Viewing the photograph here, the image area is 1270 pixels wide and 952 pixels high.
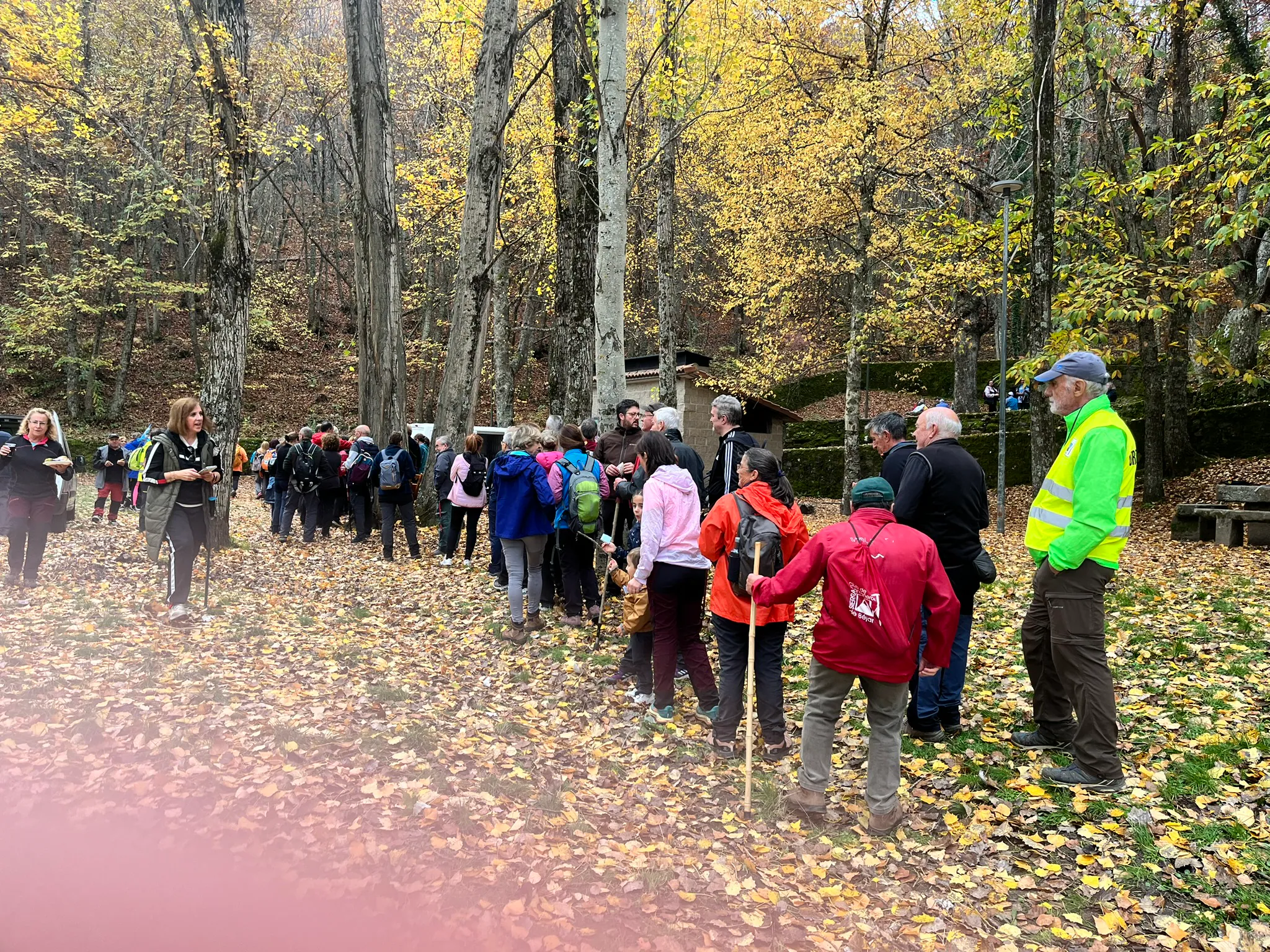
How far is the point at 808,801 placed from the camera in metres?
3.99

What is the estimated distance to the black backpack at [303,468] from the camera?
39.3 feet

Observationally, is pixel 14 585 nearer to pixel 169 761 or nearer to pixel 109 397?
pixel 169 761

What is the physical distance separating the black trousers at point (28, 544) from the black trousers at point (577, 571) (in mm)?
5513

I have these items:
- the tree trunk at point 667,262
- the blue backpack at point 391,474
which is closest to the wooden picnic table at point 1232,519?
the tree trunk at point 667,262

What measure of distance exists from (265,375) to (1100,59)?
1221 inches

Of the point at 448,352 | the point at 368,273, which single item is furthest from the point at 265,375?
the point at 448,352

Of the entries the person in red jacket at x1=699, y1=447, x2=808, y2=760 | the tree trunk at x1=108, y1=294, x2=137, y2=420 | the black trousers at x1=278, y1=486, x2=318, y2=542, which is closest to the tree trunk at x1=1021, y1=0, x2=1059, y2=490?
the person in red jacket at x1=699, y1=447, x2=808, y2=760

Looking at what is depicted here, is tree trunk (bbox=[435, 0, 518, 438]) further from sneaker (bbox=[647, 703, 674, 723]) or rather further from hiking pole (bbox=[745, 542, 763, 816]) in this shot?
hiking pole (bbox=[745, 542, 763, 816])

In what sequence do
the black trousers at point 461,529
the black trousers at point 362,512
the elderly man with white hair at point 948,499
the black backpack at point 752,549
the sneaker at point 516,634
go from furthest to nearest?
the black trousers at point 362,512, the black trousers at point 461,529, the sneaker at point 516,634, the elderly man with white hair at point 948,499, the black backpack at point 752,549

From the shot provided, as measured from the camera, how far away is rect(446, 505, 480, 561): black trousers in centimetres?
1042

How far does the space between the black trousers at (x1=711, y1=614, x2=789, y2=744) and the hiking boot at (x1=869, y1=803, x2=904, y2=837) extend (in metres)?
0.83

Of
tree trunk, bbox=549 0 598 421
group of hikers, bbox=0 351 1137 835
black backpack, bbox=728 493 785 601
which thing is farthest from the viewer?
tree trunk, bbox=549 0 598 421

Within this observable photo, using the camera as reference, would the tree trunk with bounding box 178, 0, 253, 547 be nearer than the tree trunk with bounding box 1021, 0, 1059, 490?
No

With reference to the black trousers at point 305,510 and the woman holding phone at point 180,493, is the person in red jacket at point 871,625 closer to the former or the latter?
the woman holding phone at point 180,493
